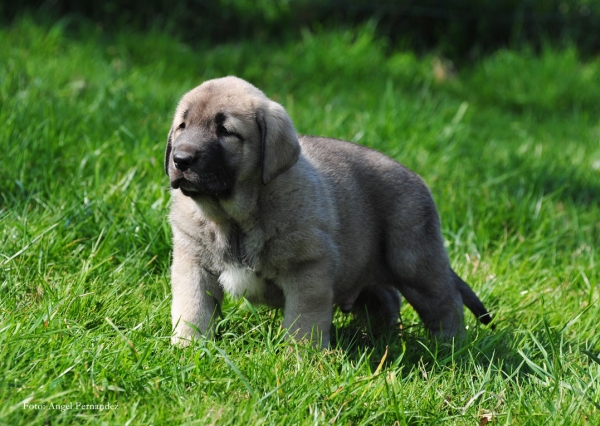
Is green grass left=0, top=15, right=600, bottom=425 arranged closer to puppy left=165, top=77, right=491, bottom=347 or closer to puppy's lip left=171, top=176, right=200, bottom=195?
puppy left=165, top=77, right=491, bottom=347

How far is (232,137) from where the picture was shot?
3512mm

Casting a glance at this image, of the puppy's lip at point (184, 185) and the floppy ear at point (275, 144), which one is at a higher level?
the floppy ear at point (275, 144)

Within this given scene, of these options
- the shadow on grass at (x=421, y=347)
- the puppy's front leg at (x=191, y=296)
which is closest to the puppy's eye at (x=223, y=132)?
the puppy's front leg at (x=191, y=296)

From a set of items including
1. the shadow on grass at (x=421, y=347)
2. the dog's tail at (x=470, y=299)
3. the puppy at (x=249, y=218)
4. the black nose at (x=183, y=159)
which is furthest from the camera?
the dog's tail at (x=470, y=299)

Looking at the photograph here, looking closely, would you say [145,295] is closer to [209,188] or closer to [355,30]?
[209,188]

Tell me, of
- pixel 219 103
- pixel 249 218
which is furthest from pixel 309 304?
pixel 219 103

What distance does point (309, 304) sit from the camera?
3504 millimetres

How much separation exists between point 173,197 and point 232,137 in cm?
50

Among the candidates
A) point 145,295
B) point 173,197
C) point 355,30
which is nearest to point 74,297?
point 145,295

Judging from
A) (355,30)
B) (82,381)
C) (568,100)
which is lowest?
(568,100)

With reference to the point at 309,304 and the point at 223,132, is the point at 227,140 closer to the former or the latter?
the point at 223,132

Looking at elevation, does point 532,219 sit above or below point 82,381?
below

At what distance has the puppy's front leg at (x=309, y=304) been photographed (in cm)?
349

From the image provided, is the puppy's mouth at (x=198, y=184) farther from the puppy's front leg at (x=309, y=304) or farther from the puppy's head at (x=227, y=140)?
the puppy's front leg at (x=309, y=304)
